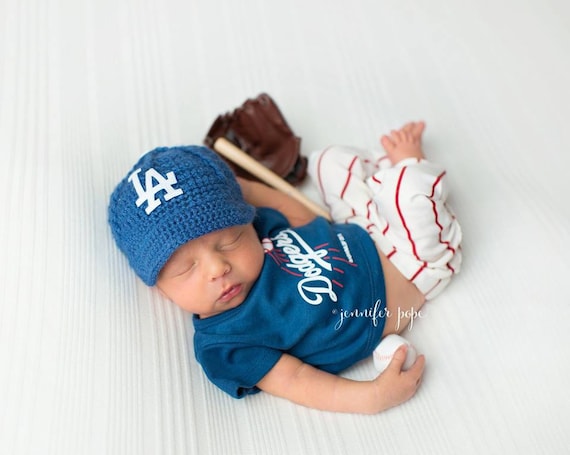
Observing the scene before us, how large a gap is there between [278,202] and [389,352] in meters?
0.41

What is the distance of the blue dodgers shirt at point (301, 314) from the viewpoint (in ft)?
3.61

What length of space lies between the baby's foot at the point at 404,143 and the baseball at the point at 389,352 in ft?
1.28

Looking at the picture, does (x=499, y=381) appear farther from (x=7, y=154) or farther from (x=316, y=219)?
(x=7, y=154)

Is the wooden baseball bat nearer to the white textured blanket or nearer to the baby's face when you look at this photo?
the white textured blanket

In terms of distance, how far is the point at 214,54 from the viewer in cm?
165

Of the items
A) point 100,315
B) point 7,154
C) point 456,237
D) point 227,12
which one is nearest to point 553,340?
point 456,237

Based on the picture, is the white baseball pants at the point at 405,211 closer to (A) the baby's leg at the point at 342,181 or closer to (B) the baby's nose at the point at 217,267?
(A) the baby's leg at the point at 342,181

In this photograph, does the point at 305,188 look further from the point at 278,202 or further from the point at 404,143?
the point at 404,143

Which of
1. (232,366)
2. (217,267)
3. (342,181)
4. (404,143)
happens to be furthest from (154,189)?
(404,143)

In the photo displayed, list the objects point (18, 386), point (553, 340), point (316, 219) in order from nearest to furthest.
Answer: point (18, 386) < point (553, 340) < point (316, 219)

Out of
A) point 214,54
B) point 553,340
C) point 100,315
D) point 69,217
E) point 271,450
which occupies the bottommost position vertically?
point 271,450

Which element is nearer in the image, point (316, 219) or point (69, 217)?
point (69, 217)

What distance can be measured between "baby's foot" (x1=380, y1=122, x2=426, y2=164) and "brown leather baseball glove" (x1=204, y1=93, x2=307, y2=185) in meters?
0.21

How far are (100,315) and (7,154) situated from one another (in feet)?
1.21
